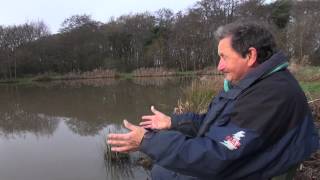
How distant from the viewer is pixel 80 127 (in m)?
9.48

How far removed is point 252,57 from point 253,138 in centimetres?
37

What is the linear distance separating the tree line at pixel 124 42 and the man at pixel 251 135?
1248 inches

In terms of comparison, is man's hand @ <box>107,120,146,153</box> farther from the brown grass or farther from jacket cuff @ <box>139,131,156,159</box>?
the brown grass

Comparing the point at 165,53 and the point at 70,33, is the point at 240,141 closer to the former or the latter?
the point at 165,53

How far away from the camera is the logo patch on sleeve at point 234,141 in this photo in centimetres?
140

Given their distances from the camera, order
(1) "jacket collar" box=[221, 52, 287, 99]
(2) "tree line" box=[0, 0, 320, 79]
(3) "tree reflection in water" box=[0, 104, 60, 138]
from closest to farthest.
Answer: (1) "jacket collar" box=[221, 52, 287, 99] → (3) "tree reflection in water" box=[0, 104, 60, 138] → (2) "tree line" box=[0, 0, 320, 79]

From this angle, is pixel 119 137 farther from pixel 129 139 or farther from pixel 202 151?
pixel 202 151

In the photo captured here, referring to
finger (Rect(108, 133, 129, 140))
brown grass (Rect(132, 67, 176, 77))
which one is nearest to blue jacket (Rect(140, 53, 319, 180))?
finger (Rect(108, 133, 129, 140))

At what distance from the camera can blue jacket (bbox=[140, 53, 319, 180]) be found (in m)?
1.41

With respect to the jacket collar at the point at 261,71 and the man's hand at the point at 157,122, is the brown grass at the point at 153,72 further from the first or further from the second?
the jacket collar at the point at 261,71

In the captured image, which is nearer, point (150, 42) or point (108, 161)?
point (108, 161)

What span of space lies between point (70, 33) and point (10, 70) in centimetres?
670

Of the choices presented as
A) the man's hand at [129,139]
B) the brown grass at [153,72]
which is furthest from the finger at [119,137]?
the brown grass at [153,72]

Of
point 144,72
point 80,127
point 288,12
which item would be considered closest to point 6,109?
point 80,127
